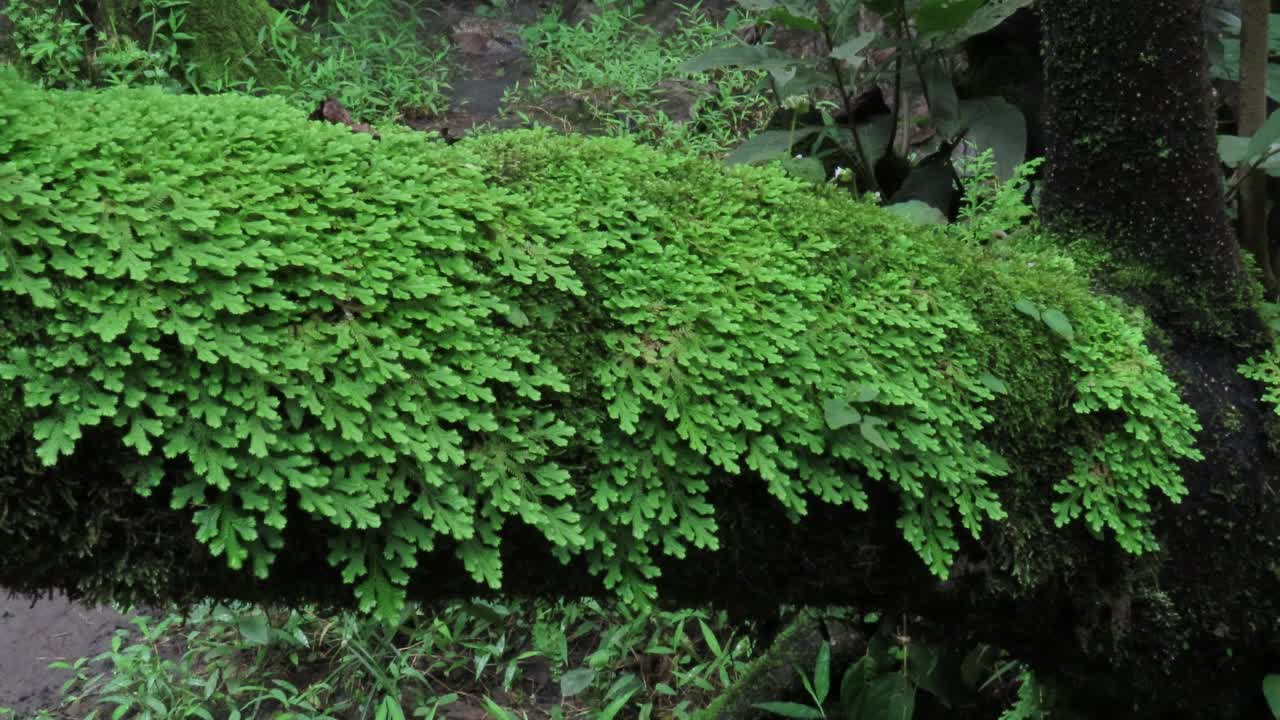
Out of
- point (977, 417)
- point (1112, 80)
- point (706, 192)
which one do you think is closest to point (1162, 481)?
point (977, 417)

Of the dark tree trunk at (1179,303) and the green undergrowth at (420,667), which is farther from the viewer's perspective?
the green undergrowth at (420,667)

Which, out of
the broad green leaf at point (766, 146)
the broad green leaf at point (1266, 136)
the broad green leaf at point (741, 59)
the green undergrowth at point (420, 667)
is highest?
the broad green leaf at point (741, 59)

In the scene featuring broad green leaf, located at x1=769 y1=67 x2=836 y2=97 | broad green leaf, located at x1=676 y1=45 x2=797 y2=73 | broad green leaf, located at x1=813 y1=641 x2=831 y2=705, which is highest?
broad green leaf, located at x1=676 y1=45 x2=797 y2=73

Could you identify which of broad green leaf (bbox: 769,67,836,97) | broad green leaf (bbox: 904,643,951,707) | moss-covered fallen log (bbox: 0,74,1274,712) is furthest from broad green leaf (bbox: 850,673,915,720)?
broad green leaf (bbox: 769,67,836,97)

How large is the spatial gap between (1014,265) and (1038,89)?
1.95 m

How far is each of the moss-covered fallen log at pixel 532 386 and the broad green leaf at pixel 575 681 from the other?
70.7 inches

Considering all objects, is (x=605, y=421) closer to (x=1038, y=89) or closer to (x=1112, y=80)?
(x=1112, y=80)

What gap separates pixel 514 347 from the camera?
153cm

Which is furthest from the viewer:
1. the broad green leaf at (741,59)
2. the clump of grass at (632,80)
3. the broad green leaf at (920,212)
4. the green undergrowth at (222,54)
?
the clump of grass at (632,80)

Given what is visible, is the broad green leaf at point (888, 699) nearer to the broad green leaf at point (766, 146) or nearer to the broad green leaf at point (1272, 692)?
the broad green leaf at point (1272, 692)

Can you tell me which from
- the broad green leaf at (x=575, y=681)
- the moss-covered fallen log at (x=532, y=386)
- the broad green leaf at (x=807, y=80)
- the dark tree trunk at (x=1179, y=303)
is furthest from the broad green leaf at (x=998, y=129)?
the broad green leaf at (x=575, y=681)

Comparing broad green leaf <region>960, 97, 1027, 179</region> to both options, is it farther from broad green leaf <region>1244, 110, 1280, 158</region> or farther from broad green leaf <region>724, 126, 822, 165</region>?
broad green leaf <region>1244, 110, 1280, 158</region>

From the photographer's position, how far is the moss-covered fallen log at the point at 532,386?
1341 millimetres

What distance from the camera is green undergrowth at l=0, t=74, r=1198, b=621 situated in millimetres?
1336
